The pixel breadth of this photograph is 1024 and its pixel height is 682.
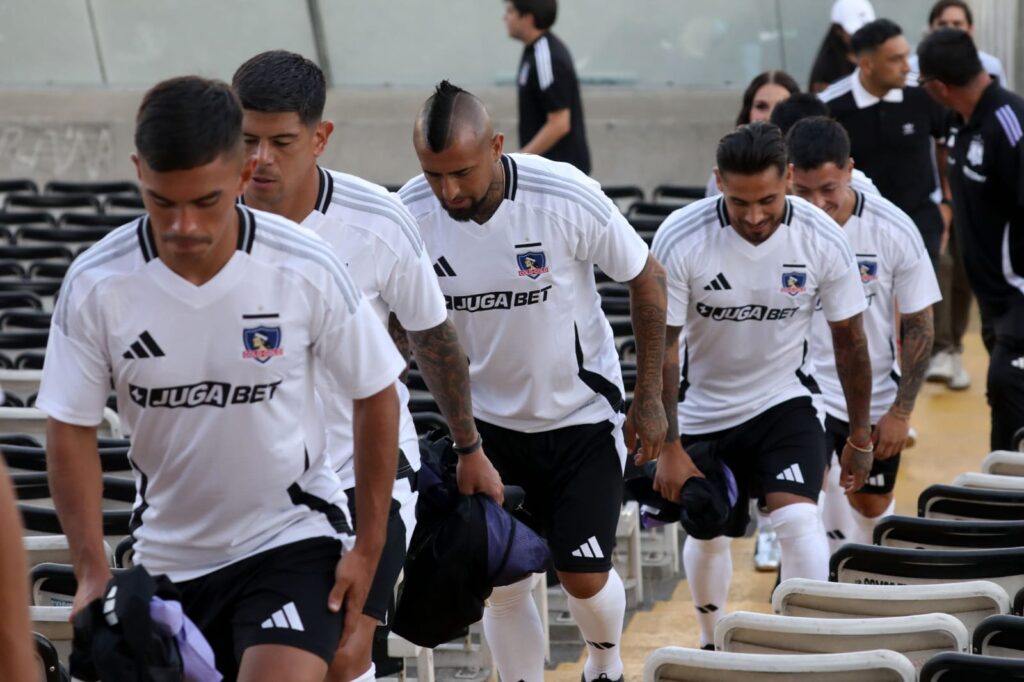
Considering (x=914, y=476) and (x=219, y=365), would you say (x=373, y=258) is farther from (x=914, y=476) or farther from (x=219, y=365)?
(x=914, y=476)

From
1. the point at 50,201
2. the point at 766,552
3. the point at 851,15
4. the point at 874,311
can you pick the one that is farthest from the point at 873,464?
the point at 50,201

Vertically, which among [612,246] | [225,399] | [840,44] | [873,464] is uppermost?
[840,44]

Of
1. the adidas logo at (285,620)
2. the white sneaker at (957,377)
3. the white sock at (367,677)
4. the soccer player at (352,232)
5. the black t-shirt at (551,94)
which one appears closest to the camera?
the adidas logo at (285,620)

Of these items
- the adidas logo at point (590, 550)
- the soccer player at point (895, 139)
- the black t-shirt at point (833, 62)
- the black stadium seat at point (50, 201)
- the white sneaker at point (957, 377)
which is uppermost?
the black t-shirt at point (833, 62)

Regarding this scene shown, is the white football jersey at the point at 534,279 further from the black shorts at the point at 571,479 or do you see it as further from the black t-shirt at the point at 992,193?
the black t-shirt at the point at 992,193

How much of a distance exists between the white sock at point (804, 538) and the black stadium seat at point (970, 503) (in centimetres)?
38

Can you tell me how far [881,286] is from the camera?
233 inches

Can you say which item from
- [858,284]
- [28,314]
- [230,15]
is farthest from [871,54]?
[230,15]

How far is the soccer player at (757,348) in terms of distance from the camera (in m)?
5.02

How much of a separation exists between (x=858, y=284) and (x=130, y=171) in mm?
9730

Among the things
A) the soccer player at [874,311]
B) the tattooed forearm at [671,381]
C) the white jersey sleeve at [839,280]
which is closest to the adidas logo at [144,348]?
the tattooed forearm at [671,381]

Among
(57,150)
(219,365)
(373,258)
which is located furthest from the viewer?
(57,150)

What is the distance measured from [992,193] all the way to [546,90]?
10.2ft

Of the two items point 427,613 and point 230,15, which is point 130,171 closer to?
point 230,15
